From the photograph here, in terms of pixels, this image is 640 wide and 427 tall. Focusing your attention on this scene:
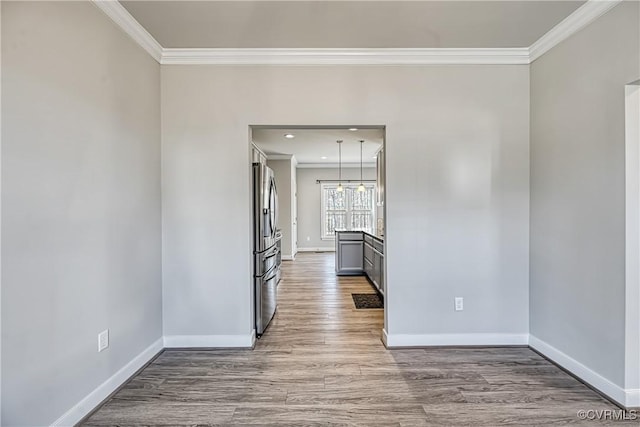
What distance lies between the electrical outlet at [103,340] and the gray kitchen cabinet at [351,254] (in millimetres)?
4562

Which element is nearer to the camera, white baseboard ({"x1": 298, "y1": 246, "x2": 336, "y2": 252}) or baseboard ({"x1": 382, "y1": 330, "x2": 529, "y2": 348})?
baseboard ({"x1": 382, "y1": 330, "x2": 529, "y2": 348})

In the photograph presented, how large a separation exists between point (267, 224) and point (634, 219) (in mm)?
2877

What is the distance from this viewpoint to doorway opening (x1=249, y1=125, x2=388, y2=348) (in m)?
3.49

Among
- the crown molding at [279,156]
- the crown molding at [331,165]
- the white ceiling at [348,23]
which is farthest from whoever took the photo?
the crown molding at [331,165]

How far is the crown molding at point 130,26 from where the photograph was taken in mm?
2135

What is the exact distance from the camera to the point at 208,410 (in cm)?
205

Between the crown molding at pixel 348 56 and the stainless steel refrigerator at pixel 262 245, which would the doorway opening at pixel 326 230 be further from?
the crown molding at pixel 348 56

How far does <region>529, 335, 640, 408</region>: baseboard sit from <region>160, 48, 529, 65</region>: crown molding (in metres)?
2.47

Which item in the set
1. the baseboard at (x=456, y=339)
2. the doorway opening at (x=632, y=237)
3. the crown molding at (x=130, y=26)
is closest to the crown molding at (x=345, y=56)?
the crown molding at (x=130, y=26)

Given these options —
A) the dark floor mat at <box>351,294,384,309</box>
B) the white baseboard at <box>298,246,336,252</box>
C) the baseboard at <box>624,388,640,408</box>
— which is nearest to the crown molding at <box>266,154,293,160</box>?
the white baseboard at <box>298,246,336,252</box>

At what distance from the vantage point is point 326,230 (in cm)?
1004

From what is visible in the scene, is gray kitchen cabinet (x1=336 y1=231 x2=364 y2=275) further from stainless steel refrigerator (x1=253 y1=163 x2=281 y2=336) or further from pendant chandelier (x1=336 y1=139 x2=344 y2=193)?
stainless steel refrigerator (x1=253 y1=163 x2=281 y2=336)

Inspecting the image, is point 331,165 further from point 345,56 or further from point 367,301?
point 345,56

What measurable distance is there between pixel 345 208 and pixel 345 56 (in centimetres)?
735
